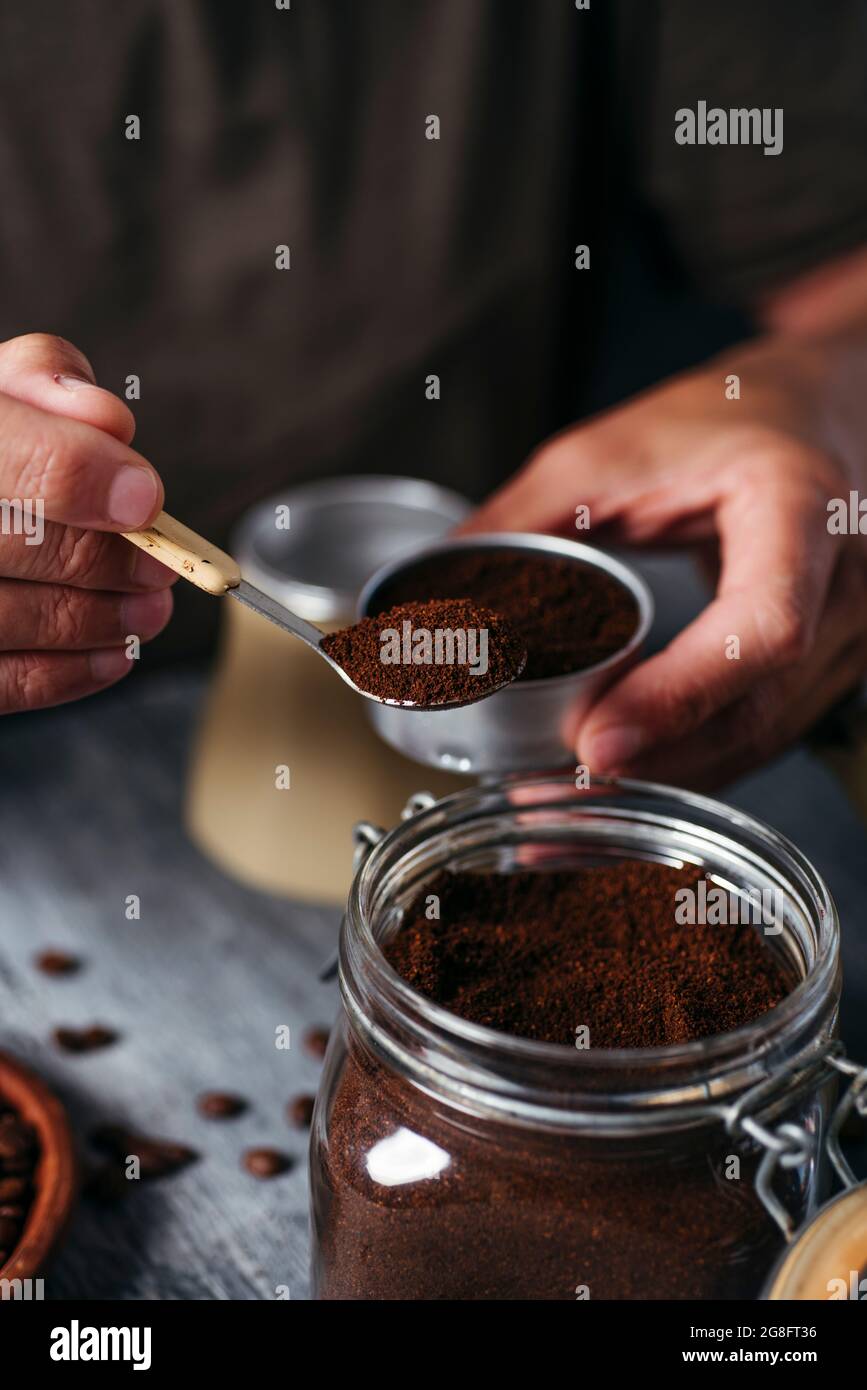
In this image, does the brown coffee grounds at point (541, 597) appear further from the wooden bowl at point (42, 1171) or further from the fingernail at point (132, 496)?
the wooden bowl at point (42, 1171)

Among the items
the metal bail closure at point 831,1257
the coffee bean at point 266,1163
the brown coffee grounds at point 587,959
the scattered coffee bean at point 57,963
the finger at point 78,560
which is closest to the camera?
the metal bail closure at point 831,1257

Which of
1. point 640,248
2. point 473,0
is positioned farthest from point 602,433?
point 640,248

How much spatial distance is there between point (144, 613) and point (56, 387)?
166mm

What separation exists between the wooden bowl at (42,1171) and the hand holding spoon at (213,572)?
0.31 m

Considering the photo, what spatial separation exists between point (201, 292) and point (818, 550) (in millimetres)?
783

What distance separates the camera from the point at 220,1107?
33.9 inches

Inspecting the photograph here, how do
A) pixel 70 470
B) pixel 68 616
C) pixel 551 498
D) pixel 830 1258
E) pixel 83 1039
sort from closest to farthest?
1. pixel 830 1258
2. pixel 70 470
3. pixel 68 616
4. pixel 83 1039
5. pixel 551 498

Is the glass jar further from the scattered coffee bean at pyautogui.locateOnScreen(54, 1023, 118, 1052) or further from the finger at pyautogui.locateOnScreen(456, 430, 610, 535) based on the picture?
the finger at pyautogui.locateOnScreen(456, 430, 610, 535)

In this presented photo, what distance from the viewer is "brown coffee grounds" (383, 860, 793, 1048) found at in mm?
604

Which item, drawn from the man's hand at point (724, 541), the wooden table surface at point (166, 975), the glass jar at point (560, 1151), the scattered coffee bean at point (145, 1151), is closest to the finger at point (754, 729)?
the man's hand at point (724, 541)

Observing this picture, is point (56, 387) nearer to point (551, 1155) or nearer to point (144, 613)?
point (144, 613)

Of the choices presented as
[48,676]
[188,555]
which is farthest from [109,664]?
[188,555]

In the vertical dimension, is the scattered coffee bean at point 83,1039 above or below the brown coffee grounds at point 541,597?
below

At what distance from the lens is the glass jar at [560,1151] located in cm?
54
